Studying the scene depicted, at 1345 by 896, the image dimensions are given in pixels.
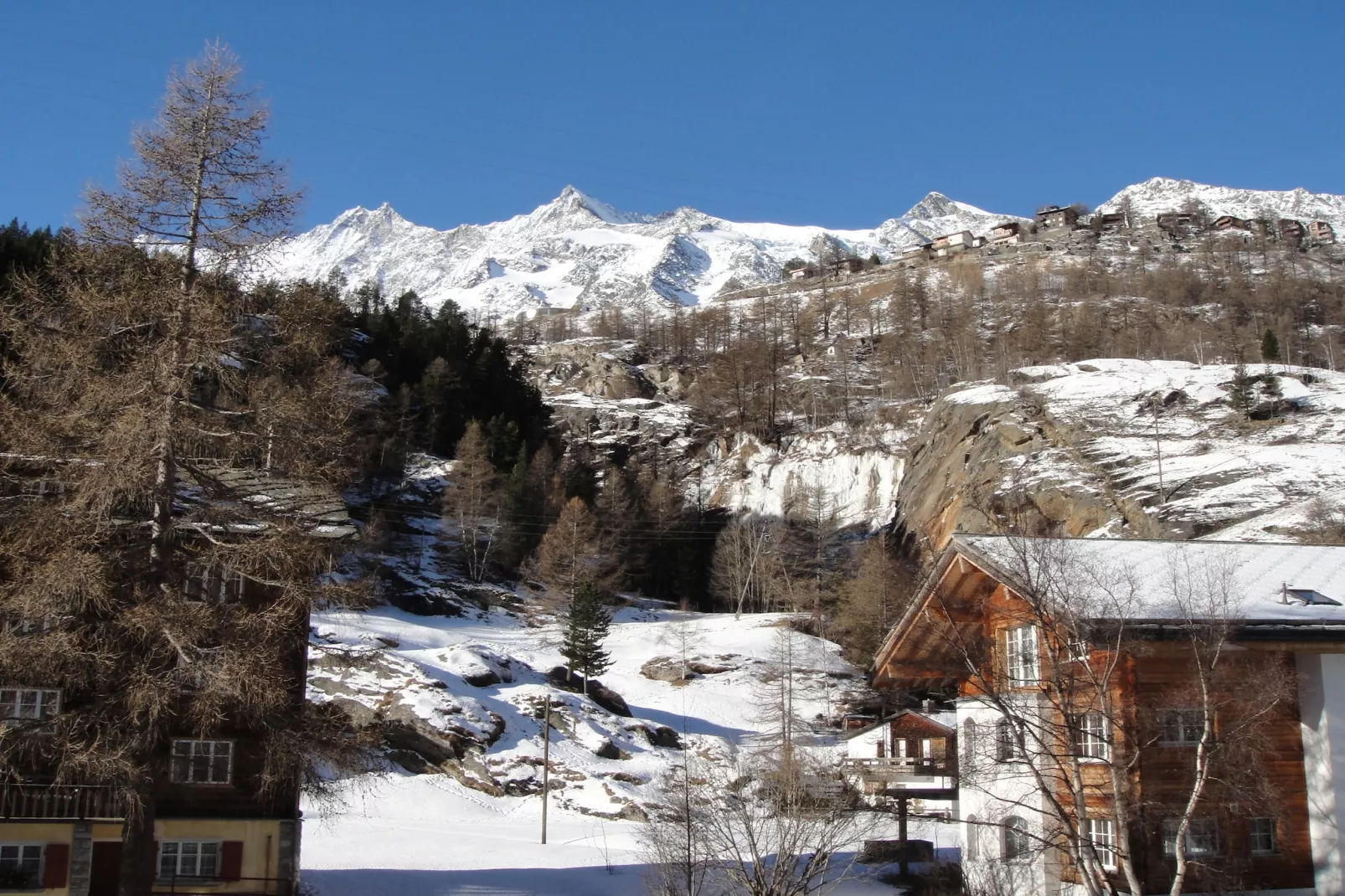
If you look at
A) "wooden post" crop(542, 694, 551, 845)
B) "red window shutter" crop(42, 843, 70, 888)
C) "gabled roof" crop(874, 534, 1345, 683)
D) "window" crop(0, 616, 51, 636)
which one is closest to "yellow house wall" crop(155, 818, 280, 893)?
"red window shutter" crop(42, 843, 70, 888)

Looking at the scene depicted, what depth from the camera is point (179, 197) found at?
15.4 m

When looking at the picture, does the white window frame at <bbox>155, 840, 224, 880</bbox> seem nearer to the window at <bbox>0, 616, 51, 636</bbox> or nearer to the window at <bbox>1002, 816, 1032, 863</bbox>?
the window at <bbox>0, 616, 51, 636</bbox>

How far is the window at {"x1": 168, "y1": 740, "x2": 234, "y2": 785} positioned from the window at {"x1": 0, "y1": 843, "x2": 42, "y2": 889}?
92.1 inches

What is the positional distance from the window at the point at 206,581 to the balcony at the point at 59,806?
4223 mm

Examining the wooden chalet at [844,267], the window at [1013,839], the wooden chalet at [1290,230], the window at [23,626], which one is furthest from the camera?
the wooden chalet at [844,267]

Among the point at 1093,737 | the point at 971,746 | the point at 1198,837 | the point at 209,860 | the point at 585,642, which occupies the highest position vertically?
the point at 585,642

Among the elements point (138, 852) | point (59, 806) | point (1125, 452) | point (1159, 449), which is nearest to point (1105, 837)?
point (138, 852)

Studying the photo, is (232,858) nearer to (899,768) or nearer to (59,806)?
(59,806)

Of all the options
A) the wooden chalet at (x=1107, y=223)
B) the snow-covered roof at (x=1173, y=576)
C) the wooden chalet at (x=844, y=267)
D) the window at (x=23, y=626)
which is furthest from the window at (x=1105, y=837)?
the wooden chalet at (x=1107, y=223)

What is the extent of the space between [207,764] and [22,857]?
315 cm

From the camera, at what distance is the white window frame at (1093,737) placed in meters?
14.4

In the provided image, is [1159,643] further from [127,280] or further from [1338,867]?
[127,280]

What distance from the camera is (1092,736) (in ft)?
51.9

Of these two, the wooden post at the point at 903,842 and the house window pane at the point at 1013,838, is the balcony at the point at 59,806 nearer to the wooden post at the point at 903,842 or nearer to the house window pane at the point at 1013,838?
the house window pane at the point at 1013,838
